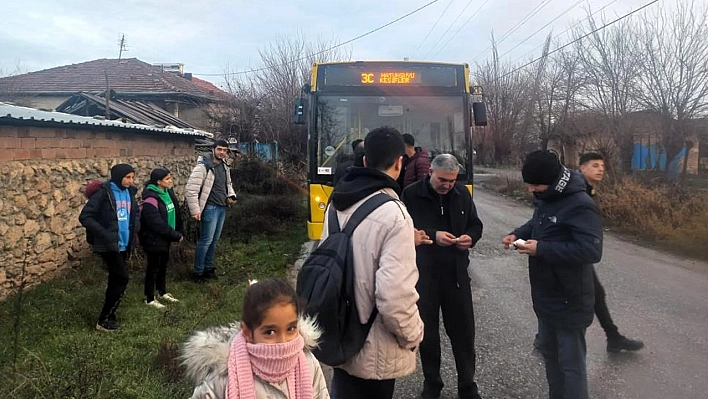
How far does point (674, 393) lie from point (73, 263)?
7.23 meters

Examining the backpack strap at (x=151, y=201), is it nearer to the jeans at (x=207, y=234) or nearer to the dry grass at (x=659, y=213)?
the jeans at (x=207, y=234)

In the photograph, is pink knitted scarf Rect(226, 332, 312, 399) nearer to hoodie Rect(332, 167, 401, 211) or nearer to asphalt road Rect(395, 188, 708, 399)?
hoodie Rect(332, 167, 401, 211)

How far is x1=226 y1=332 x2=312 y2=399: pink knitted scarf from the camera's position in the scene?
1.93m

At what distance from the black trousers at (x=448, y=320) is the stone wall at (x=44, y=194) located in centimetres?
459

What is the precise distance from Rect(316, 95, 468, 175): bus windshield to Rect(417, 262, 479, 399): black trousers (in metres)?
4.71

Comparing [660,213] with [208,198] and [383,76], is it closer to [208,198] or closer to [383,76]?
[383,76]

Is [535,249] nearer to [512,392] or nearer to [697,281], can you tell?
[512,392]

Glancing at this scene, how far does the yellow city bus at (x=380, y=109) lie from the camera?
8461mm

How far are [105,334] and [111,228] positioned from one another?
971 millimetres

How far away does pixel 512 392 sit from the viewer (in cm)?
415

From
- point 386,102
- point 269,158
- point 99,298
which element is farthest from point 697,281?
point 269,158

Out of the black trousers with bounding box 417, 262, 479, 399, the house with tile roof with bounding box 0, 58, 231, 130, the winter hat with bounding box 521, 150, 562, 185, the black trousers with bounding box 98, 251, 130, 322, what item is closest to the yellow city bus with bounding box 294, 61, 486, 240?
the black trousers with bounding box 98, 251, 130, 322

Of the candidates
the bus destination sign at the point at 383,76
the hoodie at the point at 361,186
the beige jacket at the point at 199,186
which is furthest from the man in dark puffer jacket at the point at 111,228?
the bus destination sign at the point at 383,76

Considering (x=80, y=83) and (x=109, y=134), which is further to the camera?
(x=80, y=83)
